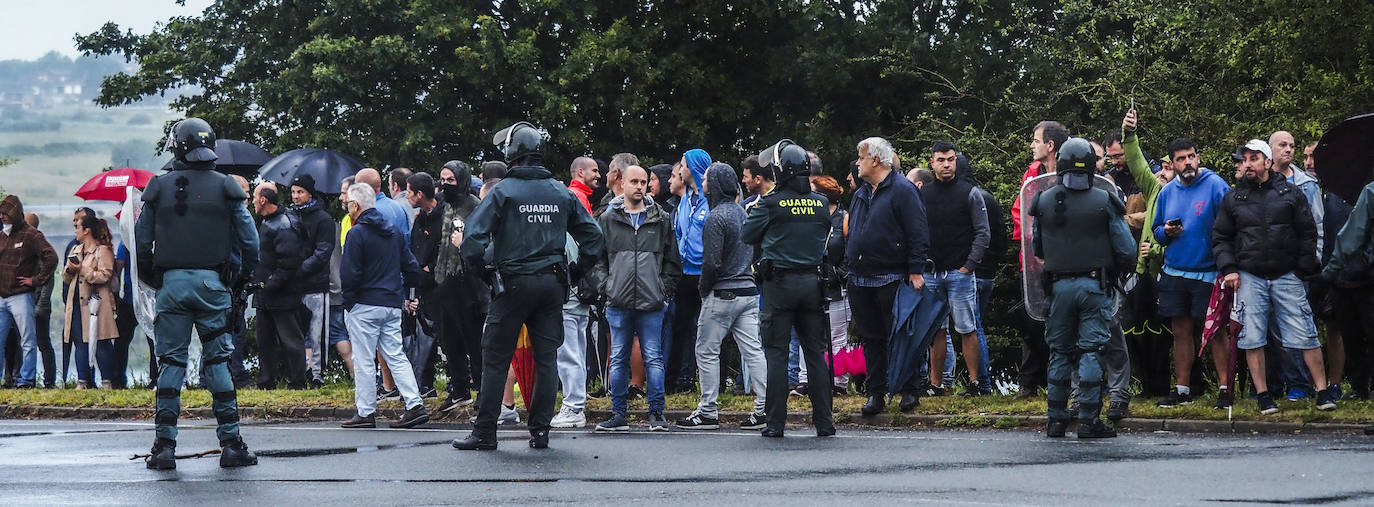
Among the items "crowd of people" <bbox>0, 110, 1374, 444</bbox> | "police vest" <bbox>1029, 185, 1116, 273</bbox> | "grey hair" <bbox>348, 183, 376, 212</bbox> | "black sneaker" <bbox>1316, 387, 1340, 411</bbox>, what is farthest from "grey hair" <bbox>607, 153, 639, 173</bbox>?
"black sneaker" <bbox>1316, 387, 1340, 411</bbox>

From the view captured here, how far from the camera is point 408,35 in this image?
98.5ft

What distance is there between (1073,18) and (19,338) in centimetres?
1524

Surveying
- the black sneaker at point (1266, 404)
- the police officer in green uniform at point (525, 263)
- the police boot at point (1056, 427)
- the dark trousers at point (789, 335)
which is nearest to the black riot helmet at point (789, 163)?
the dark trousers at point (789, 335)

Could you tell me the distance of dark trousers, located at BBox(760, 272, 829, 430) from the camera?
12.3m

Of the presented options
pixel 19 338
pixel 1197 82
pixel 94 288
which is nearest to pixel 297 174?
pixel 94 288

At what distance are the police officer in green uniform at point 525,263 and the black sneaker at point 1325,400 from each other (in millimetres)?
5041

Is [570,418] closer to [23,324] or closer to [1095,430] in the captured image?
[1095,430]

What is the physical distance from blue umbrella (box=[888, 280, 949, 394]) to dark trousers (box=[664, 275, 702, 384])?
181cm

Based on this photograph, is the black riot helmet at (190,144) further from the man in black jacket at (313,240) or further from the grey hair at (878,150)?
the man in black jacket at (313,240)

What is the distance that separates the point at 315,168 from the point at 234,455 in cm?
933

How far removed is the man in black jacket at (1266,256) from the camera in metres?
12.9

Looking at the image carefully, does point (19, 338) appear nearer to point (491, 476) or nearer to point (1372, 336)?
point (491, 476)

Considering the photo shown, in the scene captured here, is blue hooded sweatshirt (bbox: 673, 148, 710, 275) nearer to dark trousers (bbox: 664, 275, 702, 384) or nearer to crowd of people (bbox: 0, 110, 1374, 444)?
crowd of people (bbox: 0, 110, 1374, 444)

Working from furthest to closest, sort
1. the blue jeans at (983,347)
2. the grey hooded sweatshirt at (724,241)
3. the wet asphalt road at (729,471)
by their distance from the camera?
the blue jeans at (983,347) < the grey hooded sweatshirt at (724,241) < the wet asphalt road at (729,471)
